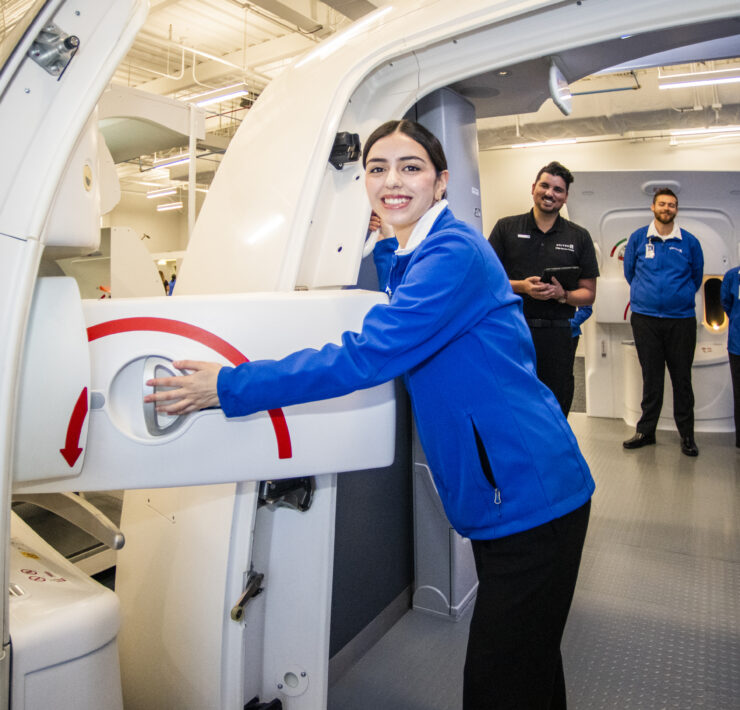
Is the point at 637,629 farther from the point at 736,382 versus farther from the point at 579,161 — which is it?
the point at 579,161

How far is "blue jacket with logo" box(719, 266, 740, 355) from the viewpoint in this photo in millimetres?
4758

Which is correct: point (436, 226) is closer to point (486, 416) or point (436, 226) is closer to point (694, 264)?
point (486, 416)

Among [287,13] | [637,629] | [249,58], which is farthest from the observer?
[249,58]

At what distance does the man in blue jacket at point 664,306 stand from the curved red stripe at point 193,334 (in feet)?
14.7

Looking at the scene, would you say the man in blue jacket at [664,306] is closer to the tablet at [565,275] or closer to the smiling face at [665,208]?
the smiling face at [665,208]

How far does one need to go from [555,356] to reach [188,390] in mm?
2387

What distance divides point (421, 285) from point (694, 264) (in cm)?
447

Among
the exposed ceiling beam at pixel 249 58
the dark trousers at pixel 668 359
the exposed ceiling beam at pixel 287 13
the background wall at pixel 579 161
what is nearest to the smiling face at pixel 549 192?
the dark trousers at pixel 668 359

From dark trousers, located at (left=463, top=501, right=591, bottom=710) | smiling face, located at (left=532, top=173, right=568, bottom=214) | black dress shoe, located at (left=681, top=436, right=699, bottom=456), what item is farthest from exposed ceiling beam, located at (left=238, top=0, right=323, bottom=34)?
dark trousers, located at (left=463, top=501, right=591, bottom=710)

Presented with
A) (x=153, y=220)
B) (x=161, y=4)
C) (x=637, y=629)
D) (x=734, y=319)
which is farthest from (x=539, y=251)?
(x=153, y=220)

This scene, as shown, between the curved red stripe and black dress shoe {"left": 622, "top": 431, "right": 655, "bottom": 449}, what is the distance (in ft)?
15.0

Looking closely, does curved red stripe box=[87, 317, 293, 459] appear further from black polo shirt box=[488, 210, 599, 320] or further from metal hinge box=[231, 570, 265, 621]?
black polo shirt box=[488, 210, 599, 320]

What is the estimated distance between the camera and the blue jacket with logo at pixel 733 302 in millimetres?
4758

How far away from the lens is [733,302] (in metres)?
4.83
